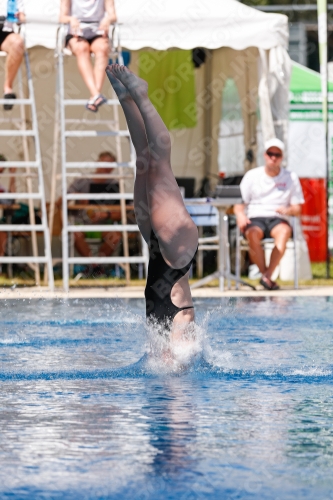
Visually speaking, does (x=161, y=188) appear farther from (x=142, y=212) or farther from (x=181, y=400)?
(x=181, y=400)

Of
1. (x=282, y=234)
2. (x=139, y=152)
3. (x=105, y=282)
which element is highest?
(x=139, y=152)

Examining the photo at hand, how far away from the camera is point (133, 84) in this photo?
16.0 feet

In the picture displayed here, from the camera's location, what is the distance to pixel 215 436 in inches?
128

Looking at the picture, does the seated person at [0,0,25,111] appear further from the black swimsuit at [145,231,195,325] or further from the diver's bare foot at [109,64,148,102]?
the black swimsuit at [145,231,195,325]

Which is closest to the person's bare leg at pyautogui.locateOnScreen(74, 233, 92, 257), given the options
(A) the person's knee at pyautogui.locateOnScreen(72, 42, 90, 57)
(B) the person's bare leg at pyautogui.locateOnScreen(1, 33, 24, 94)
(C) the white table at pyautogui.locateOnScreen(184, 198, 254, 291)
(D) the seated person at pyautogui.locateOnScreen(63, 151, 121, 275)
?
(D) the seated person at pyautogui.locateOnScreen(63, 151, 121, 275)

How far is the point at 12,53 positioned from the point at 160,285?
234 inches

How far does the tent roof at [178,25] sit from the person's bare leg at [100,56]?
572 millimetres

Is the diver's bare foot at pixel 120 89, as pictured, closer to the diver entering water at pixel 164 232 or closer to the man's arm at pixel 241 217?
the diver entering water at pixel 164 232

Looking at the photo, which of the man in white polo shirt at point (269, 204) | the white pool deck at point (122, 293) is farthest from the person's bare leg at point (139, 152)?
the man in white polo shirt at point (269, 204)

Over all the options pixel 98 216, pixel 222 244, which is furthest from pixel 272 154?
pixel 98 216

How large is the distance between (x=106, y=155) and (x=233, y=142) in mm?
1885

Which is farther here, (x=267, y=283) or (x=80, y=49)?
(x=267, y=283)

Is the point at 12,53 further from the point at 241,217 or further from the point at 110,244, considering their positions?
the point at 110,244

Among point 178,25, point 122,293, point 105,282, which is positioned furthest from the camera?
point 105,282
